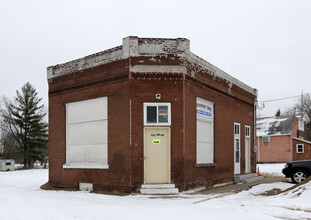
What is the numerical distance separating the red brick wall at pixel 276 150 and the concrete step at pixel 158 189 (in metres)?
27.8

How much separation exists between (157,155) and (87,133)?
3.39 metres

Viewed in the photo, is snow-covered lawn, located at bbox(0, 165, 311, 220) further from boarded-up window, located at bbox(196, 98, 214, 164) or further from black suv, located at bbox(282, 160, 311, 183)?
black suv, located at bbox(282, 160, 311, 183)

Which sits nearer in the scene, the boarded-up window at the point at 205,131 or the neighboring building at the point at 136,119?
the neighboring building at the point at 136,119

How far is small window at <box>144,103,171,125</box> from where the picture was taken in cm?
1251

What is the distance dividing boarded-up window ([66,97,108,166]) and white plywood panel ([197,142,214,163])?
381cm

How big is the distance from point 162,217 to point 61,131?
8.68 m

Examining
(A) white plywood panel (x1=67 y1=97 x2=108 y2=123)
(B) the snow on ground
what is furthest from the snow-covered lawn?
(B) the snow on ground

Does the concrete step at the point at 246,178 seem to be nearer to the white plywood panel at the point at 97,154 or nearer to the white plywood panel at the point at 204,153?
the white plywood panel at the point at 204,153

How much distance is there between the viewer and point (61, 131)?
15125mm

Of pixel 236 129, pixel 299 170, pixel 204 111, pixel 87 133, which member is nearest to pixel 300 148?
pixel 236 129

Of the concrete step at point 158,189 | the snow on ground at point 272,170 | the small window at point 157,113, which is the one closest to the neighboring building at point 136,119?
the small window at point 157,113

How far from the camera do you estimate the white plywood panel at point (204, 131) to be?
46.0 feet

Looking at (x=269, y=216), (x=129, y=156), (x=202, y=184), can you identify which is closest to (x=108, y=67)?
(x=129, y=156)

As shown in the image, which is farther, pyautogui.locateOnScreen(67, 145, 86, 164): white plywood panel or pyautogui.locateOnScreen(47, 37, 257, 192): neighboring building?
pyautogui.locateOnScreen(67, 145, 86, 164): white plywood panel
